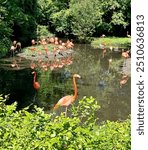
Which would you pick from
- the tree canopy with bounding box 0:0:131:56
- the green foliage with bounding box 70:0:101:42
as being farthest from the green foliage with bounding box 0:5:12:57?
the green foliage with bounding box 70:0:101:42

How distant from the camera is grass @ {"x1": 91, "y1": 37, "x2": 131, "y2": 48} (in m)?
39.3

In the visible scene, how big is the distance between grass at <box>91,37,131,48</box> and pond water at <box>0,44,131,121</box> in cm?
847

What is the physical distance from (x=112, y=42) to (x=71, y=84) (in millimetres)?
20662

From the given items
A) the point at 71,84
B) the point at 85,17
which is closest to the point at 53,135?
the point at 71,84

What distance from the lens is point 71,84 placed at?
Answer: 20.5 m

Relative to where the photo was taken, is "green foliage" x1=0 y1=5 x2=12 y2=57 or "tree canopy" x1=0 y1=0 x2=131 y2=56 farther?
"tree canopy" x1=0 y1=0 x2=131 y2=56

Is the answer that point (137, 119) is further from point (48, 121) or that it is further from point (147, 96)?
point (48, 121)

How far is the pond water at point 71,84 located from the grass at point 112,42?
27.8 feet

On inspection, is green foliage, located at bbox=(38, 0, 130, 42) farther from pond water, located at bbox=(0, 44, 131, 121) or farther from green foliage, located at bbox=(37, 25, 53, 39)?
pond water, located at bbox=(0, 44, 131, 121)

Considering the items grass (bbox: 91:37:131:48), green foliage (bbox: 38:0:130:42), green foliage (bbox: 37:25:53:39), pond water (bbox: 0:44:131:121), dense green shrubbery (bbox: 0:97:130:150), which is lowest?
pond water (bbox: 0:44:131:121)

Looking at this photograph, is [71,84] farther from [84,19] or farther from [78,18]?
[78,18]

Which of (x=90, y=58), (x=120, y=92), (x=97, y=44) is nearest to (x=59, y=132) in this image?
(x=120, y=92)

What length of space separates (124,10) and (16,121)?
41271 millimetres

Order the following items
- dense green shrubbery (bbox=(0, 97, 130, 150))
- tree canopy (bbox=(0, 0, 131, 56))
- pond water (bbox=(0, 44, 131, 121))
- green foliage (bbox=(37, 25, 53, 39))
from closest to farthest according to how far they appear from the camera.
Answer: dense green shrubbery (bbox=(0, 97, 130, 150)) < pond water (bbox=(0, 44, 131, 121)) < tree canopy (bbox=(0, 0, 131, 56)) < green foliage (bbox=(37, 25, 53, 39))
